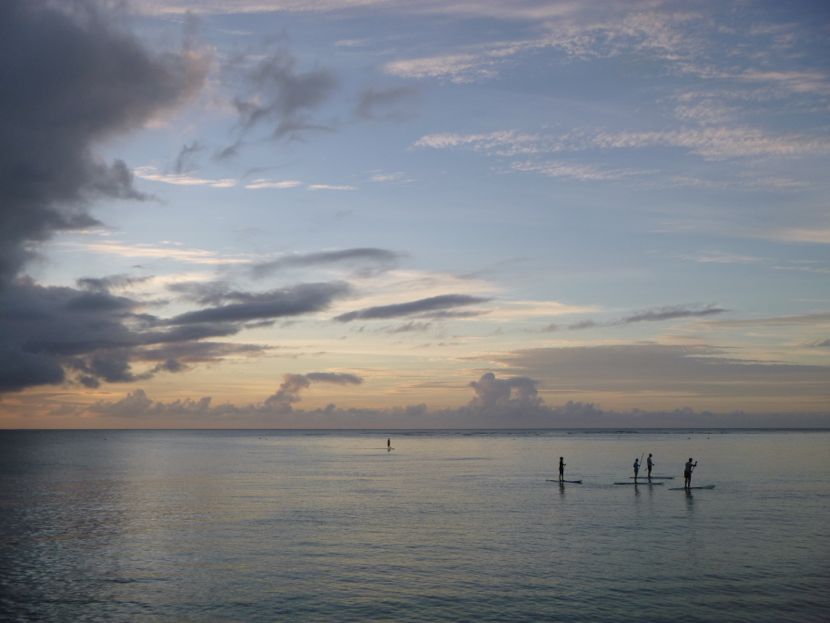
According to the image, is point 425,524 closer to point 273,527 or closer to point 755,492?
point 273,527

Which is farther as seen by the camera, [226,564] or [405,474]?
[405,474]

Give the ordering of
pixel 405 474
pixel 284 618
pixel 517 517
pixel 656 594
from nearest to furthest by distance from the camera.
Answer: pixel 284 618 < pixel 656 594 < pixel 517 517 < pixel 405 474

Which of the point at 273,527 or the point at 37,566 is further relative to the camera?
the point at 273,527

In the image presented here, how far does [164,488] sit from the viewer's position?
82062 mm

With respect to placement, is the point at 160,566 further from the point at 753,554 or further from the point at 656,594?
the point at 753,554

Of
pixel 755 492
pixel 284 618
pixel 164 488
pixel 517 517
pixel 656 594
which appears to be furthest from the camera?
pixel 164 488

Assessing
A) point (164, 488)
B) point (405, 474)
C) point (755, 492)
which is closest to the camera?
point (755, 492)

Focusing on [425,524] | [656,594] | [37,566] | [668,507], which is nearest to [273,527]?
[425,524]

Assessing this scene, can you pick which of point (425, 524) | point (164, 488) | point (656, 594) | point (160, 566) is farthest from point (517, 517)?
point (164, 488)

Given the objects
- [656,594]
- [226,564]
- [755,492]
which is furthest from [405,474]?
[656,594]

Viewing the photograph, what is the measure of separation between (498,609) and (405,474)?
72.7m

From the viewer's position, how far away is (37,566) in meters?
37.7

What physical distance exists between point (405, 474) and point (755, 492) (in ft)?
157

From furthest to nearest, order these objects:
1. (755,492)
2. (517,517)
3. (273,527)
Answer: (755,492) → (517,517) → (273,527)
